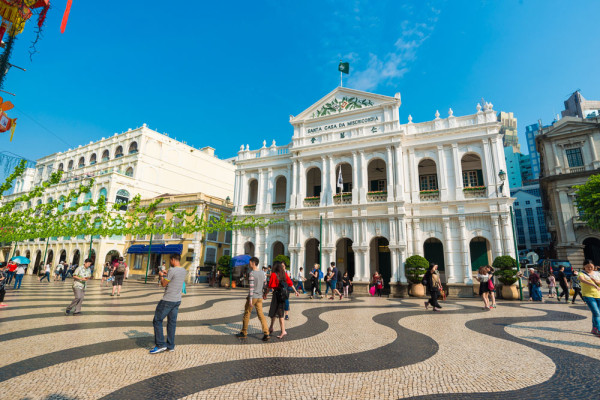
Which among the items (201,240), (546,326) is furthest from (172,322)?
(201,240)

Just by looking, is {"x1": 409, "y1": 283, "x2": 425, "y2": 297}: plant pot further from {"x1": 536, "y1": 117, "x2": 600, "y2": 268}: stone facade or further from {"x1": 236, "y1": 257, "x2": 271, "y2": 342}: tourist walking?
{"x1": 536, "y1": 117, "x2": 600, "y2": 268}: stone facade

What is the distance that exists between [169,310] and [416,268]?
1581 cm

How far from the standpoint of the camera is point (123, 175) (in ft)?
119

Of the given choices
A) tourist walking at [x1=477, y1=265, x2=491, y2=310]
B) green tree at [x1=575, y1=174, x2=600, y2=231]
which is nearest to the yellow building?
tourist walking at [x1=477, y1=265, x2=491, y2=310]

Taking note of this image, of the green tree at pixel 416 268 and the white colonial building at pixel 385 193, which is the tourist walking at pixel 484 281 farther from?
the white colonial building at pixel 385 193

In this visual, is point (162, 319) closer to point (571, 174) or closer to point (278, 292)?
point (278, 292)

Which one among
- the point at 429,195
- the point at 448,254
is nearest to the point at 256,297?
the point at 448,254

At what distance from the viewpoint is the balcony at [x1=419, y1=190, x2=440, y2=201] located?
68.7ft

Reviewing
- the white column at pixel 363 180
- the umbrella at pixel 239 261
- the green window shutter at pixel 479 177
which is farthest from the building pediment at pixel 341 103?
the umbrella at pixel 239 261

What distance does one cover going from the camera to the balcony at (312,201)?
77.8 feet

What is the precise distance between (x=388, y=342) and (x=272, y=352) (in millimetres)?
2706

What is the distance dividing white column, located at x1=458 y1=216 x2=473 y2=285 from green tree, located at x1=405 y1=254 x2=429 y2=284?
315 cm

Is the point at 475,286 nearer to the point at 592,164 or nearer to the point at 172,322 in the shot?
the point at 172,322

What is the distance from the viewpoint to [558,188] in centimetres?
3253
